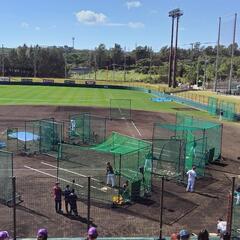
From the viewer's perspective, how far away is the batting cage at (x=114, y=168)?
2172 cm

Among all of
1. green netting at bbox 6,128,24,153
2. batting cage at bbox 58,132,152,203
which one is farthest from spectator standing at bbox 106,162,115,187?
green netting at bbox 6,128,24,153

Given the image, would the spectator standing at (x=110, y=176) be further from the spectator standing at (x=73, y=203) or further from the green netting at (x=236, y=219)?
the green netting at (x=236, y=219)

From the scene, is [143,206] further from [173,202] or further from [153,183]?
[153,183]

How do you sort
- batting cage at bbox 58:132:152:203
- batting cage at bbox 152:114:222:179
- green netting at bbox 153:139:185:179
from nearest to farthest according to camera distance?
batting cage at bbox 58:132:152:203
green netting at bbox 153:139:185:179
batting cage at bbox 152:114:222:179

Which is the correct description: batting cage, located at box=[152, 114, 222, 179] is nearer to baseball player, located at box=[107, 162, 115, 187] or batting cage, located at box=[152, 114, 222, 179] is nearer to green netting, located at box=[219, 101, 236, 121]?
baseball player, located at box=[107, 162, 115, 187]

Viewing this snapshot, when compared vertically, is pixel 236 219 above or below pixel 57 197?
below

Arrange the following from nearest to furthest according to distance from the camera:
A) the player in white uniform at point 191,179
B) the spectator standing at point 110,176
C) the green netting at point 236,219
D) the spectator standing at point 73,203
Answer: the green netting at point 236,219, the spectator standing at point 73,203, the spectator standing at point 110,176, the player in white uniform at point 191,179

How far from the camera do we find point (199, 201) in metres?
21.4

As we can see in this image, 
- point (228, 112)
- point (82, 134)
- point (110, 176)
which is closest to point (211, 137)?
point (82, 134)

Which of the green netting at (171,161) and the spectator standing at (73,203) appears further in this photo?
the green netting at (171,161)

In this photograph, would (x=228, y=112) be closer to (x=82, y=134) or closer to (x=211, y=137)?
(x=211, y=137)

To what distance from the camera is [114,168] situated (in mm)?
24922

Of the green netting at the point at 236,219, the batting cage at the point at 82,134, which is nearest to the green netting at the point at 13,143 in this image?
the batting cage at the point at 82,134

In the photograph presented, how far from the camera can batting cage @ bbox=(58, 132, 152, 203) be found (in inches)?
855
